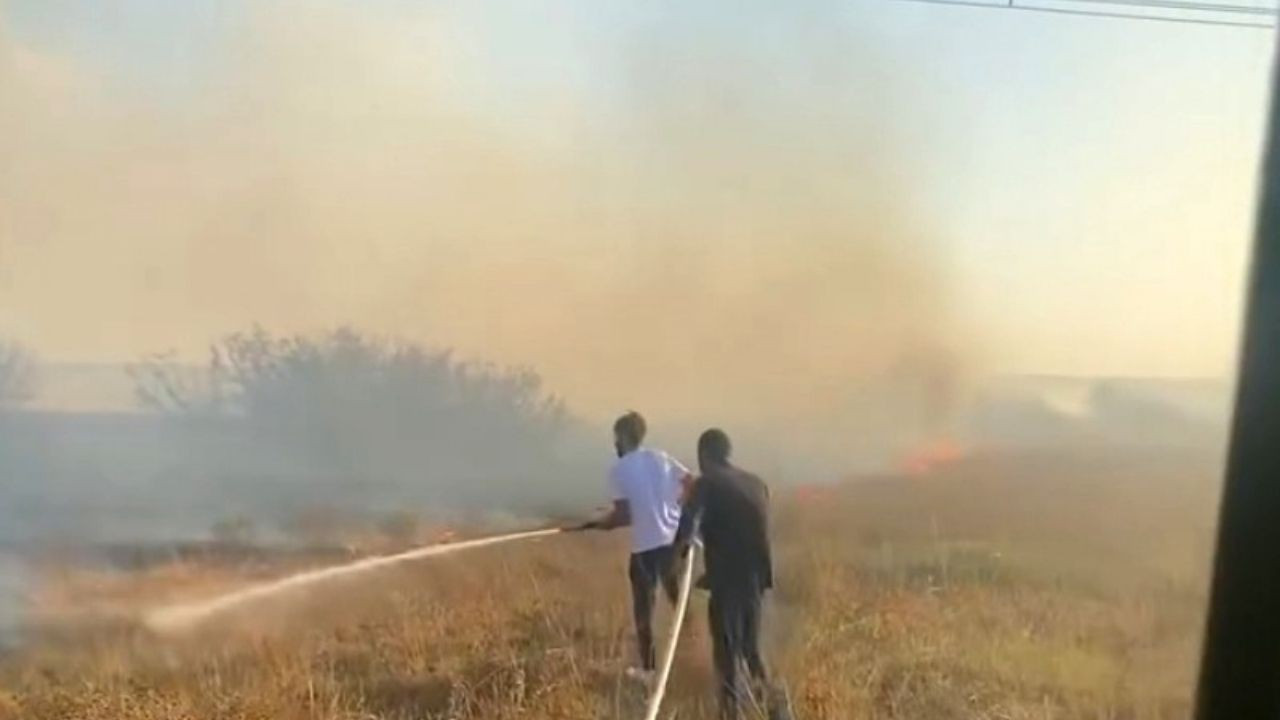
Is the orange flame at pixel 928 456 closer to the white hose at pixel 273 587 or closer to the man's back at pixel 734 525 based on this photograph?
the man's back at pixel 734 525

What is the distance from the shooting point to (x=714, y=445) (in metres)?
1.10

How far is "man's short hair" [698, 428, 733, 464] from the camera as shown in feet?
3.60

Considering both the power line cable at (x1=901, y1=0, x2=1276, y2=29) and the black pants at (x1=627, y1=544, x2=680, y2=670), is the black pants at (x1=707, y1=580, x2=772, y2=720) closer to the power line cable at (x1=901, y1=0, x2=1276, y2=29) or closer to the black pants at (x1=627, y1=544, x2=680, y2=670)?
the black pants at (x1=627, y1=544, x2=680, y2=670)

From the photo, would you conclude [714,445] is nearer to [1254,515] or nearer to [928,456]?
[928,456]

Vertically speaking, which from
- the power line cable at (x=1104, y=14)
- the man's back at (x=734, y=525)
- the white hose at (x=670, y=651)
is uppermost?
the power line cable at (x=1104, y=14)

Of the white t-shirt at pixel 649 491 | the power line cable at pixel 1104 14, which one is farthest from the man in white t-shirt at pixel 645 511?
the power line cable at pixel 1104 14

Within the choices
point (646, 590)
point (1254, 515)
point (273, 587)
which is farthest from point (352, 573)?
point (1254, 515)

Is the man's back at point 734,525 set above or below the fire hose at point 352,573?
above

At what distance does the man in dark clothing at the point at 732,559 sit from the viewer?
111 centimetres

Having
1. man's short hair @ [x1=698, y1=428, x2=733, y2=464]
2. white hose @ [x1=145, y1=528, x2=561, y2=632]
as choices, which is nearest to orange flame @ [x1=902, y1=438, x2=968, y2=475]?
man's short hair @ [x1=698, y1=428, x2=733, y2=464]

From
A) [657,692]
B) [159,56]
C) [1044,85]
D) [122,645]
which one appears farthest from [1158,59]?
[122,645]

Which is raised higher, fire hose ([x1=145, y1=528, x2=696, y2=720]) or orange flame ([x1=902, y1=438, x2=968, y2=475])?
orange flame ([x1=902, y1=438, x2=968, y2=475])

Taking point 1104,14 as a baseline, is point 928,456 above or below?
below

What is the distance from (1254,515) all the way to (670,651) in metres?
0.44
